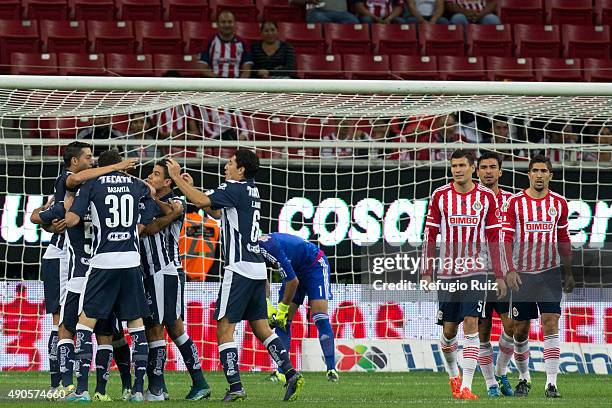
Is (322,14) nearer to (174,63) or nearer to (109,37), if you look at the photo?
(174,63)

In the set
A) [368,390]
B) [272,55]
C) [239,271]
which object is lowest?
[368,390]

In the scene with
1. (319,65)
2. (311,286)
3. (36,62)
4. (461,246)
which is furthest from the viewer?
(319,65)

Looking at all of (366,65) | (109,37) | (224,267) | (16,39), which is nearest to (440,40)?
(366,65)

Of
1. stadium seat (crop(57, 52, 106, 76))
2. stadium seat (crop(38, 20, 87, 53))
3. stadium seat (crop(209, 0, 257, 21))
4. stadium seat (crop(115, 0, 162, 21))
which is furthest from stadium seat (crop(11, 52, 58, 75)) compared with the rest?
stadium seat (crop(209, 0, 257, 21))

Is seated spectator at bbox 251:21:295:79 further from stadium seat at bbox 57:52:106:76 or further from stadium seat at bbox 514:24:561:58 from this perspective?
stadium seat at bbox 514:24:561:58

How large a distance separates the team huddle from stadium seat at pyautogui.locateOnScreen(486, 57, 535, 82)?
6746 millimetres

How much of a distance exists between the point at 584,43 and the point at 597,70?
3.50 ft

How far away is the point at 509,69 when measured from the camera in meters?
17.9

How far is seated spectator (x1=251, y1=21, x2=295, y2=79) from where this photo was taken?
16.8 metres

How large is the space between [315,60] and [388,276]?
13.9 ft

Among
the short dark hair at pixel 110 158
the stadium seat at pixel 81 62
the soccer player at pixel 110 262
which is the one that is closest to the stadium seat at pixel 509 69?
the stadium seat at pixel 81 62

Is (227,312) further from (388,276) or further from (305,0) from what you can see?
(305,0)

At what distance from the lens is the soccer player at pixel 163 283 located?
9688mm

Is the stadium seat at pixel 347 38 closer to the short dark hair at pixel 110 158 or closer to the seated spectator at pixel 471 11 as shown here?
the seated spectator at pixel 471 11
